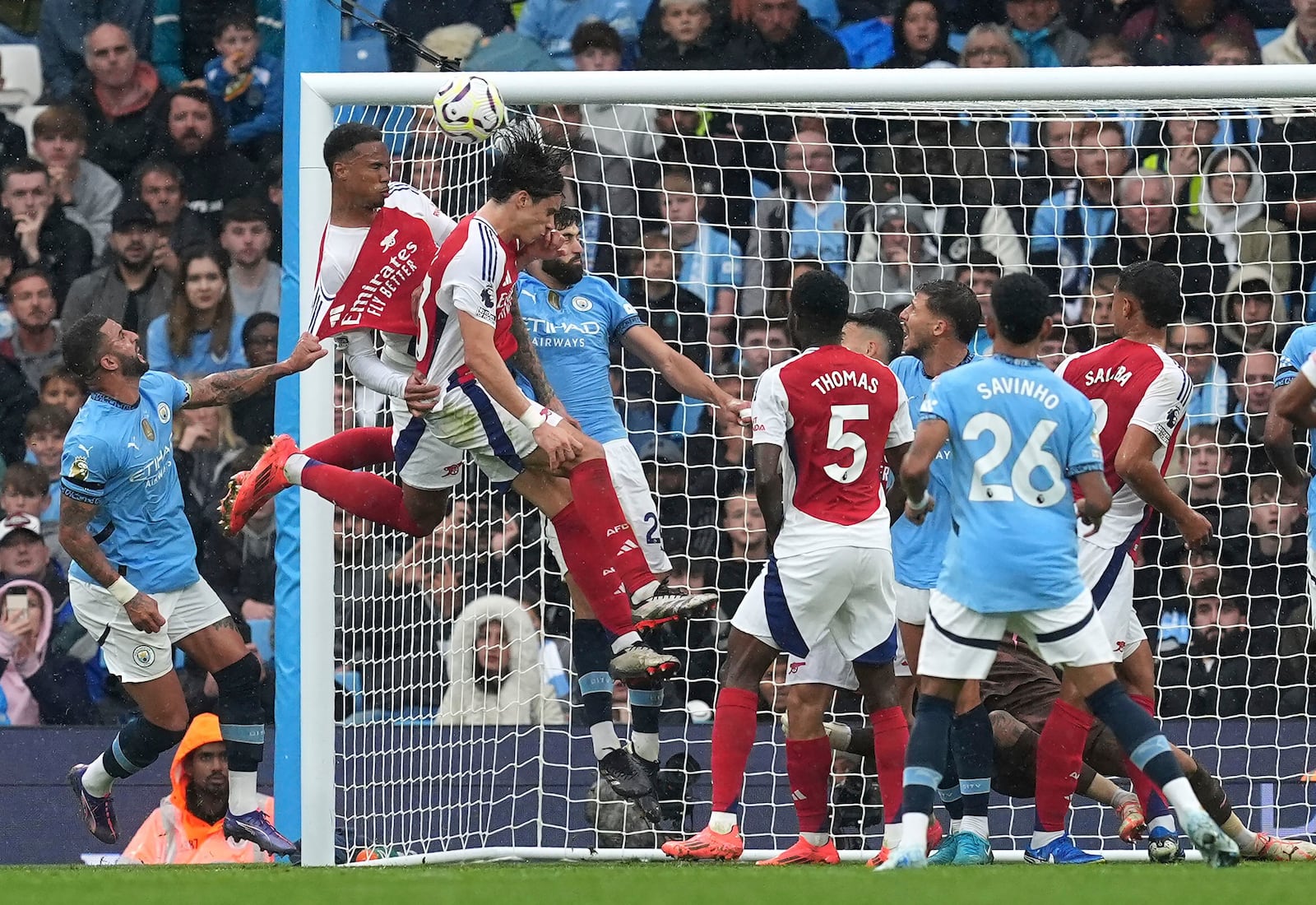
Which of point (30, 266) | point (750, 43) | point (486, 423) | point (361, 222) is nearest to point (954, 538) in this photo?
point (486, 423)

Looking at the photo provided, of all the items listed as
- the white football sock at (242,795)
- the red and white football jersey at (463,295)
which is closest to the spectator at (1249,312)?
the red and white football jersey at (463,295)

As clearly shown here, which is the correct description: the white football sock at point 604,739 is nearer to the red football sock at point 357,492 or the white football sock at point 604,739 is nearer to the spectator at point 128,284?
the red football sock at point 357,492

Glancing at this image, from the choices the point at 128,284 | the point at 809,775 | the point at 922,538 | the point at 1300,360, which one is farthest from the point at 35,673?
the point at 1300,360

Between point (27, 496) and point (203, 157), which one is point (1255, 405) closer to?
point (203, 157)

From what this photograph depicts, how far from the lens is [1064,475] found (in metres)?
6.13

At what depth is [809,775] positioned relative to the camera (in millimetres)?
7055

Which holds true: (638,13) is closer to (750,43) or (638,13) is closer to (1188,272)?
(750,43)

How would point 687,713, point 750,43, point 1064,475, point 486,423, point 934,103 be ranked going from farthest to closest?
1. point 750,43
2. point 687,713
3. point 934,103
4. point 486,423
5. point 1064,475

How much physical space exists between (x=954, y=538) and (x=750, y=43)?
5.42 metres

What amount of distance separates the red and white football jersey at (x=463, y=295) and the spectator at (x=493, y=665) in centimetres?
217

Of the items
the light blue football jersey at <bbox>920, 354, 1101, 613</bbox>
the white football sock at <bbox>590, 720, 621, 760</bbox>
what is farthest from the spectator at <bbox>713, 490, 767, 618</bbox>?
the light blue football jersey at <bbox>920, 354, 1101, 613</bbox>

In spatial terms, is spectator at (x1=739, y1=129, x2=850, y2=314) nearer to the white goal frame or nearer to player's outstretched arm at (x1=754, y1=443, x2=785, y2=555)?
Answer: the white goal frame

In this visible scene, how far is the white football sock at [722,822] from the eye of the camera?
691 centimetres

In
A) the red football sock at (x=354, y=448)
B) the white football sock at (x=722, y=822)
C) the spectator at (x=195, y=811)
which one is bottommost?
the spectator at (x=195, y=811)
